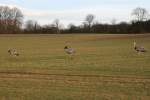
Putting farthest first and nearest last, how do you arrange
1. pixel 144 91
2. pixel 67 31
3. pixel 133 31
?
pixel 67 31, pixel 133 31, pixel 144 91

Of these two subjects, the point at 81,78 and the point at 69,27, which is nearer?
the point at 81,78

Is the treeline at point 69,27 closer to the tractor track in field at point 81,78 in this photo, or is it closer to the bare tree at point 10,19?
the bare tree at point 10,19

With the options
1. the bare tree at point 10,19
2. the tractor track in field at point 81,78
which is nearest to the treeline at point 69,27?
the bare tree at point 10,19

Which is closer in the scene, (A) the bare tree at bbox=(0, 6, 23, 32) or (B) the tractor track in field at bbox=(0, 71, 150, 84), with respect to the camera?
(B) the tractor track in field at bbox=(0, 71, 150, 84)

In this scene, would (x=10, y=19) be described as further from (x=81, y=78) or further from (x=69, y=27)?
(x=81, y=78)

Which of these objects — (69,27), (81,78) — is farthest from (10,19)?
(81,78)

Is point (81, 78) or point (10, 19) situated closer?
point (81, 78)

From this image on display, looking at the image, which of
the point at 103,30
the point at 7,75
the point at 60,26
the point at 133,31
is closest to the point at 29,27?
the point at 60,26

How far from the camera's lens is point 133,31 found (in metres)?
122

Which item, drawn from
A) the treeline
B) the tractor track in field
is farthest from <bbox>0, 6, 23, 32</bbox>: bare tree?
the tractor track in field

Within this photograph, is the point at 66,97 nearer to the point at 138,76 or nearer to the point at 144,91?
the point at 144,91

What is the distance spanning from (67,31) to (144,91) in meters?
124

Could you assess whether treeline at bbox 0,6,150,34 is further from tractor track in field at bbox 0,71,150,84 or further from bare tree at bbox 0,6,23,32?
tractor track in field at bbox 0,71,150,84

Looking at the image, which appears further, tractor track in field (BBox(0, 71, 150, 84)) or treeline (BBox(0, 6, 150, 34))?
treeline (BBox(0, 6, 150, 34))
